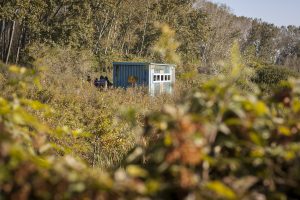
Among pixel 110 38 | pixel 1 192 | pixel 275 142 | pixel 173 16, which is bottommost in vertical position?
pixel 1 192

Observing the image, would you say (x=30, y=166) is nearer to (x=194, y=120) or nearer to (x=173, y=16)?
(x=194, y=120)

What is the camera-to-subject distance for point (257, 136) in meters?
1.19

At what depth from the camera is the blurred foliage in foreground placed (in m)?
1.04

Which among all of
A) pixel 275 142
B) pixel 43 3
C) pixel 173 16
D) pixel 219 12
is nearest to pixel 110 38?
pixel 173 16

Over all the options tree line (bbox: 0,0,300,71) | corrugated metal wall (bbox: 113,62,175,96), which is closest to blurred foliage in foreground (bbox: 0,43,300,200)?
tree line (bbox: 0,0,300,71)

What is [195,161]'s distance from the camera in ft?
3.54

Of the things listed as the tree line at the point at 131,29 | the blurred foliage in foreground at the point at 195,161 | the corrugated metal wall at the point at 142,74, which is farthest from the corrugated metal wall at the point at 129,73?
the blurred foliage in foreground at the point at 195,161

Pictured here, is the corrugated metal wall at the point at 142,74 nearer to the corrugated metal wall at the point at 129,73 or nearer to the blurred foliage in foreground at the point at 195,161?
the corrugated metal wall at the point at 129,73

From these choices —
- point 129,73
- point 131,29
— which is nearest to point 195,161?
point 129,73

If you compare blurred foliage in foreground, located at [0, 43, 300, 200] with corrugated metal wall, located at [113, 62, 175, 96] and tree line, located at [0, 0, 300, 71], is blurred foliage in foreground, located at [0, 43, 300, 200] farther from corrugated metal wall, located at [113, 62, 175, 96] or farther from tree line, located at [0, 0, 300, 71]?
corrugated metal wall, located at [113, 62, 175, 96]

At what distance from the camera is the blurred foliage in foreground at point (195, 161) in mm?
1037

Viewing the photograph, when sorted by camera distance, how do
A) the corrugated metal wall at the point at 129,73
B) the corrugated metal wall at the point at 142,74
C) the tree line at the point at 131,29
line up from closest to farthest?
the corrugated metal wall at the point at 142,74 → the corrugated metal wall at the point at 129,73 → the tree line at the point at 131,29

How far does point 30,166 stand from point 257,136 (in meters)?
0.69

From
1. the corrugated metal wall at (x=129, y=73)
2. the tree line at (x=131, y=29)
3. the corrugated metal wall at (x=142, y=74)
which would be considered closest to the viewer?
the corrugated metal wall at (x=142, y=74)
